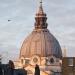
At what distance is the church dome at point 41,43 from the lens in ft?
476

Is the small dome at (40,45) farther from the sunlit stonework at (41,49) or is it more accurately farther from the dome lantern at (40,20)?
the dome lantern at (40,20)

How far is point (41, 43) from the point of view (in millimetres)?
146625

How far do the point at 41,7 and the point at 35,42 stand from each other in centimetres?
1233

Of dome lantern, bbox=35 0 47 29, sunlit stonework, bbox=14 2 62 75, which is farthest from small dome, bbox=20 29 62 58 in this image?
dome lantern, bbox=35 0 47 29

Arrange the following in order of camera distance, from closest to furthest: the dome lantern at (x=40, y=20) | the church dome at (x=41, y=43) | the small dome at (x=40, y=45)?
1. the church dome at (x=41, y=43)
2. the small dome at (x=40, y=45)
3. the dome lantern at (x=40, y=20)

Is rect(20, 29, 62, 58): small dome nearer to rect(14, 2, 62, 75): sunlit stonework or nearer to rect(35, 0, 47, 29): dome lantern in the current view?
rect(14, 2, 62, 75): sunlit stonework

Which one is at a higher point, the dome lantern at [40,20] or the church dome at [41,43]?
the dome lantern at [40,20]

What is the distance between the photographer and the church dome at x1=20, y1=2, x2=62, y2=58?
476ft

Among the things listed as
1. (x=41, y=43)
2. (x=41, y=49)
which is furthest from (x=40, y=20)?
(x=41, y=49)

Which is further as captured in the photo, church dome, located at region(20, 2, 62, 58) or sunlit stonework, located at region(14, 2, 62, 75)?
church dome, located at region(20, 2, 62, 58)

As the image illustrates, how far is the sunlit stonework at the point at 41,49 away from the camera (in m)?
142

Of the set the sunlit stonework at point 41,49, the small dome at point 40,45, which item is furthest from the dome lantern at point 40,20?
the small dome at point 40,45

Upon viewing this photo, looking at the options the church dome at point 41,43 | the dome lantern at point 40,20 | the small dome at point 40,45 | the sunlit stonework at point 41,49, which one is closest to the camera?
the sunlit stonework at point 41,49

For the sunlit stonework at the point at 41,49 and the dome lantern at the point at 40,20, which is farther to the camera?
the dome lantern at the point at 40,20
